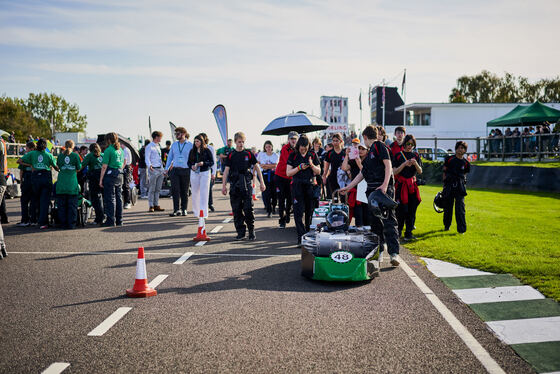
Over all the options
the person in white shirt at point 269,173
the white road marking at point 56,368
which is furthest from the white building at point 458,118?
the white road marking at point 56,368

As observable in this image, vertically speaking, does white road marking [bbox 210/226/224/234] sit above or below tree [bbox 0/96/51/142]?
below

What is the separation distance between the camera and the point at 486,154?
1104 inches

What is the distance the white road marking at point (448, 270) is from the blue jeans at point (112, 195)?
25.2 ft

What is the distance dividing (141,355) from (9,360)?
1.02 m

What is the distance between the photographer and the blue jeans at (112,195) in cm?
1264

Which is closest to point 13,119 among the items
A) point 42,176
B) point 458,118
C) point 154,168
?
point 458,118

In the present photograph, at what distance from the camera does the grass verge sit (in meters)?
7.66

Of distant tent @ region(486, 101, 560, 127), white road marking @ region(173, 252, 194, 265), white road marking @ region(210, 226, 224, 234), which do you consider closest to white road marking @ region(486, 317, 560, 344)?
white road marking @ region(173, 252, 194, 265)

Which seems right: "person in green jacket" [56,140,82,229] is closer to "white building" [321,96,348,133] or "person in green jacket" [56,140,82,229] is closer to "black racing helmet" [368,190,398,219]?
"black racing helmet" [368,190,398,219]

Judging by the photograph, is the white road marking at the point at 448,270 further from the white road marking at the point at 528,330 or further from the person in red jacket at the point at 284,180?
the person in red jacket at the point at 284,180

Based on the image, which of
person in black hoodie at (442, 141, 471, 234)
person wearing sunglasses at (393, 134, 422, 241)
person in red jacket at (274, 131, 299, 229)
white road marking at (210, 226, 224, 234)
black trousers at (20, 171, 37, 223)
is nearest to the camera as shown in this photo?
person wearing sunglasses at (393, 134, 422, 241)

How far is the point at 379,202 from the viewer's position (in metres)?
7.82

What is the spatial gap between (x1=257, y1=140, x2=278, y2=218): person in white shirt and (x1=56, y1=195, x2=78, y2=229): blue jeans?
5194 millimetres

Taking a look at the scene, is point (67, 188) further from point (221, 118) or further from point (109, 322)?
point (221, 118)
